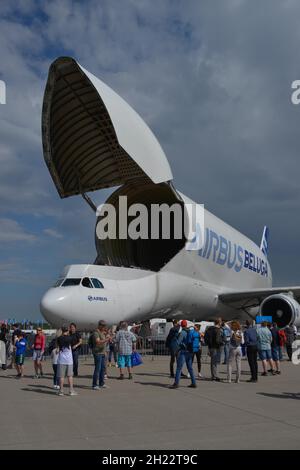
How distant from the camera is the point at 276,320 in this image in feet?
71.5

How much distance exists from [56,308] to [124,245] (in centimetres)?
1026

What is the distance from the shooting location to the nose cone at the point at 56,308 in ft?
49.8

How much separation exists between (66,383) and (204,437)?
614 cm

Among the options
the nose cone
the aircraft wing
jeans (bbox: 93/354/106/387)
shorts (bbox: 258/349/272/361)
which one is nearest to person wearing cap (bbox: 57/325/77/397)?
jeans (bbox: 93/354/106/387)

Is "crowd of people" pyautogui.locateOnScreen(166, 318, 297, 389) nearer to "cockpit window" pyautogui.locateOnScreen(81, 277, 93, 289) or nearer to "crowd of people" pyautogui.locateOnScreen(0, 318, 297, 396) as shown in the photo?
"crowd of people" pyautogui.locateOnScreen(0, 318, 297, 396)

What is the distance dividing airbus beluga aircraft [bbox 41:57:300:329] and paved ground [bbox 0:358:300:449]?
5.25 metres

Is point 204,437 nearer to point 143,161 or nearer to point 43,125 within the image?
point 143,161

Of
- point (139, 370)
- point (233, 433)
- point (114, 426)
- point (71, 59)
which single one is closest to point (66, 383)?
point (139, 370)

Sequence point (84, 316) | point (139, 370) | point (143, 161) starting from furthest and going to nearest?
point (143, 161), point (84, 316), point (139, 370)

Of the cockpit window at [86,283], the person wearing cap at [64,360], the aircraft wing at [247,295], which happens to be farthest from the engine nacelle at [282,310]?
the person wearing cap at [64,360]

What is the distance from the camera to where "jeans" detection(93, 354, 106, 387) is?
10.6 meters

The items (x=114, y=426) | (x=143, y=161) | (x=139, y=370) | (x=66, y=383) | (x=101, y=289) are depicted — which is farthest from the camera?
(x=143, y=161)

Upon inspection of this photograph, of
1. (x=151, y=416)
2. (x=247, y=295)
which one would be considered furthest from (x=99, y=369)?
(x=247, y=295)
